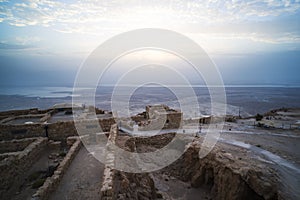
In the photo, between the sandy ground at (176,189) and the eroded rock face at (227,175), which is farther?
the sandy ground at (176,189)

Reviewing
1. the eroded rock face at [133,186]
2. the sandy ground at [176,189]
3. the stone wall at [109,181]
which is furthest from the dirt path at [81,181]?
the sandy ground at [176,189]

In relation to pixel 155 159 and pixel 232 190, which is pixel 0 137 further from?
pixel 232 190

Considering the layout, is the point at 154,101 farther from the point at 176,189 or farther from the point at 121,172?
the point at 121,172

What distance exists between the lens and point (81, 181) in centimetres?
758

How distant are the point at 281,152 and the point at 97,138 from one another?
1102 centimetres

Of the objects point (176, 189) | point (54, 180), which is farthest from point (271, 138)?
point (54, 180)

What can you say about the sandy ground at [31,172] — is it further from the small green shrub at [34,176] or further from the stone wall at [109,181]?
the stone wall at [109,181]

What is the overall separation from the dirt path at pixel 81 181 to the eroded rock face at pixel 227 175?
244 inches

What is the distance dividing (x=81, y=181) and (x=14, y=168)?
10.2 ft

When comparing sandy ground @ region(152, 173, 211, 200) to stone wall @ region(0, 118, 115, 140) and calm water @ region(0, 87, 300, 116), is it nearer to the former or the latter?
stone wall @ region(0, 118, 115, 140)

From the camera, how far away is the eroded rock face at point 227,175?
879 centimetres

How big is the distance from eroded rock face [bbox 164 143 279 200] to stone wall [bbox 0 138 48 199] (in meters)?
8.54

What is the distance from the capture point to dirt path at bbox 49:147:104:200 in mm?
6805

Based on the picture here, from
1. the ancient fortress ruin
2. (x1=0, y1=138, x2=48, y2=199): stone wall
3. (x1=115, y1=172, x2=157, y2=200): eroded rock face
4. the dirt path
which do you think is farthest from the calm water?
the dirt path
